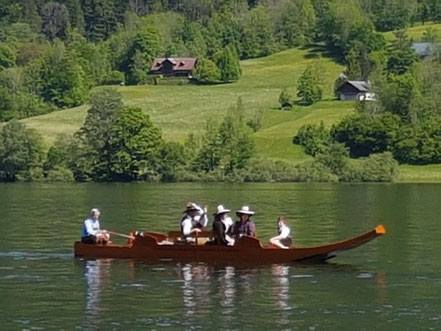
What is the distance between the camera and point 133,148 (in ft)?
545

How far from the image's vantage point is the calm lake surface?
38.9m

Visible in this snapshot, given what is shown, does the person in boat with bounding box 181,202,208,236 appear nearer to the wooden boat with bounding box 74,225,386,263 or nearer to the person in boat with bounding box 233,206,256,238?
the wooden boat with bounding box 74,225,386,263

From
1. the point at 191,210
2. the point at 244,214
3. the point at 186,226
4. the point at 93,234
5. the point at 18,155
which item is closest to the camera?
the point at 244,214

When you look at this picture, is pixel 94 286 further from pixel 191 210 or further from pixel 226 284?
pixel 191 210

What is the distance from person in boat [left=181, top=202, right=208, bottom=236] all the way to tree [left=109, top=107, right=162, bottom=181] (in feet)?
350

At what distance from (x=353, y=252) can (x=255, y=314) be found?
2042cm

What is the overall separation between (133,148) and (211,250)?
113m

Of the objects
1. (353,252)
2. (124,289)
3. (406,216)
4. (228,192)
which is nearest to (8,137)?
(228,192)

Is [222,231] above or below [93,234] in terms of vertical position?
above

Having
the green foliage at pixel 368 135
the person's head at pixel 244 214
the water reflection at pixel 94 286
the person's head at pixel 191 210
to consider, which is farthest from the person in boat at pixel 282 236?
the green foliage at pixel 368 135

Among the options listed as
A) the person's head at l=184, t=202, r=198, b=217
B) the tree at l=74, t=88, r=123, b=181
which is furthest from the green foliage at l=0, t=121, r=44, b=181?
the person's head at l=184, t=202, r=198, b=217

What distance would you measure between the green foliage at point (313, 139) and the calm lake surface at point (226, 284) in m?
86.9

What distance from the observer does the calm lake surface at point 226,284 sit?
3894cm

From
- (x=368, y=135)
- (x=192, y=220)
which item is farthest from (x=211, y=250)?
(x=368, y=135)
